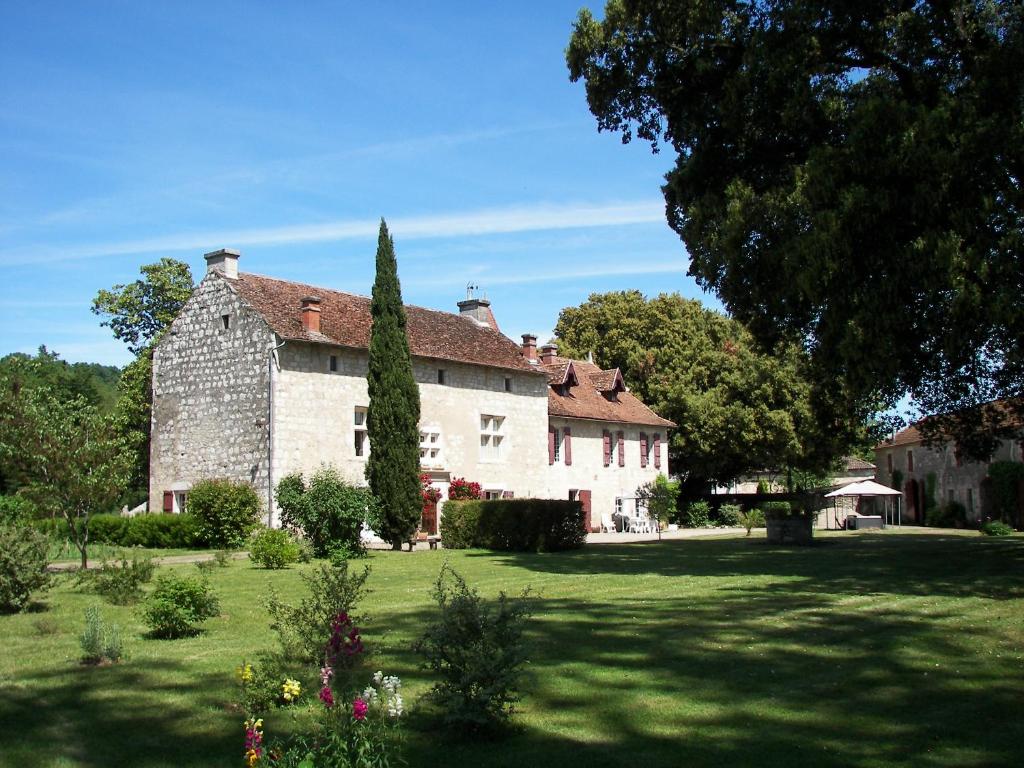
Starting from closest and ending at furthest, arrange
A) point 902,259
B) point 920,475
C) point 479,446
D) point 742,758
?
point 742,758, point 902,259, point 479,446, point 920,475

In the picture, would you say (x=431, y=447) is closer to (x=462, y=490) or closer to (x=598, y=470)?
(x=462, y=490)

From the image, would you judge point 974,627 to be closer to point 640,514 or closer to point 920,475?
point 640,514

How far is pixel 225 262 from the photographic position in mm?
30547

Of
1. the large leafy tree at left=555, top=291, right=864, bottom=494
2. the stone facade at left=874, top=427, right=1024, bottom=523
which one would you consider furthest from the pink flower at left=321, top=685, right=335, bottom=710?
the stone facade at left=874, top=427, right=1024, bottom=523

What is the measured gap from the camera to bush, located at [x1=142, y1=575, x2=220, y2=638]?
1084cm

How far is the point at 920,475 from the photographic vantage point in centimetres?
5447

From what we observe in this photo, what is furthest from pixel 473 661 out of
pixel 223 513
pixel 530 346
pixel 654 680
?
pixel 530 346

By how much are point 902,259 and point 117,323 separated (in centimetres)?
3582

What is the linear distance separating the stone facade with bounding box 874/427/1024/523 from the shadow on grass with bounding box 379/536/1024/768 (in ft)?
114

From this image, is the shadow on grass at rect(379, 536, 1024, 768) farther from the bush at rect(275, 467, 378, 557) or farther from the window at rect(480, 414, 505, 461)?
the window at rect(480, 414, 505, 461)

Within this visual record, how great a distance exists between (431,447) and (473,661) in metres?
27.2

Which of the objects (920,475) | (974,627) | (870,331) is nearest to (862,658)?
(974,627)

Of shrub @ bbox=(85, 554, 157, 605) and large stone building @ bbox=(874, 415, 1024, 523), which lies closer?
shrub @ bbox=(85, 554, 157, 605)

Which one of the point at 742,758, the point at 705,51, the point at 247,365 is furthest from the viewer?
the point at 247,365
